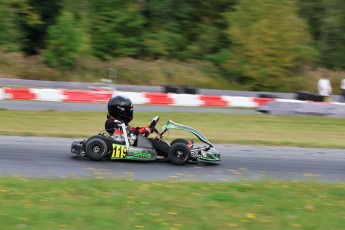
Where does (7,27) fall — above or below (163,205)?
above

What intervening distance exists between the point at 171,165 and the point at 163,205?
11.9 ft

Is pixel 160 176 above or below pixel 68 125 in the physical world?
below

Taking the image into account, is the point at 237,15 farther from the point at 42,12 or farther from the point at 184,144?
the point at 184,144

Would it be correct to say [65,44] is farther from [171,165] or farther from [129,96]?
[171,165]

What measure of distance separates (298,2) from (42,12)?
16.1 m

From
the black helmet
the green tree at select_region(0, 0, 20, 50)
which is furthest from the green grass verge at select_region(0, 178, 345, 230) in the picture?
the green tree at select_region(0, 0, 20, 50)

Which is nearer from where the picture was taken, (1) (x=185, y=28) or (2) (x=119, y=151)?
(2) (x=119, y=151)

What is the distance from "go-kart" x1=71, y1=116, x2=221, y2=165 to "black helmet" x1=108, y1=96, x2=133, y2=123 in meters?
0.24

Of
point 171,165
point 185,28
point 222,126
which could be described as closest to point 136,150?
point 171,165

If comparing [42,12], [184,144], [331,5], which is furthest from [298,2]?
[184,144]

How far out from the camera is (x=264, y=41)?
106 ft

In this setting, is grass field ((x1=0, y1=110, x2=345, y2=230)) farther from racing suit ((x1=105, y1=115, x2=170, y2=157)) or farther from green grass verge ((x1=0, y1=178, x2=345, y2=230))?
racing suit ((x1=105, y1=115, x2=170, y2=157))

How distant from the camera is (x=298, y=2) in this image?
1560 inches

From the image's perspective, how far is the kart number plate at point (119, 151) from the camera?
10609 millimetres
